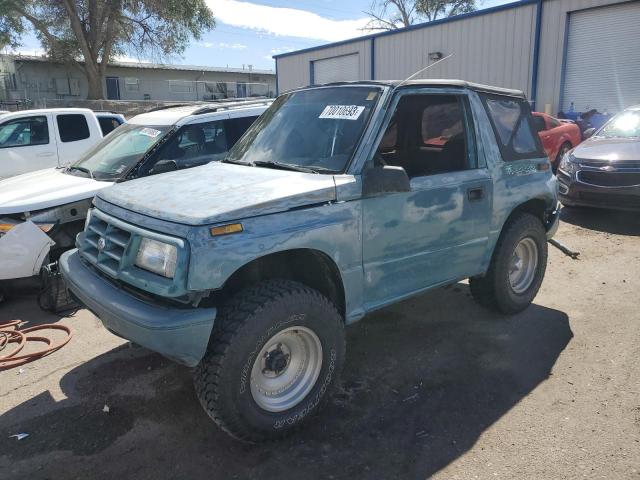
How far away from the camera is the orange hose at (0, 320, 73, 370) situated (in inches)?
161

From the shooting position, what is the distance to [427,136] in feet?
15.6

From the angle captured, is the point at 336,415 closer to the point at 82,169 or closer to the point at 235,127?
the point at 235,127

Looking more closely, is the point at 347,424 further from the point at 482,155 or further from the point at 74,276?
the point at 482,155

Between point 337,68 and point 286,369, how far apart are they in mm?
21594

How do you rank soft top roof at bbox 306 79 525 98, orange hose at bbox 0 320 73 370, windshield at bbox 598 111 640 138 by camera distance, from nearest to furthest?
soft top roof at bbox 306 79 525 98, orange hose at bbox 0 320 73 370, windshield at bbox 598 111 640 138

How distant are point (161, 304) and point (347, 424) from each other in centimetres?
137

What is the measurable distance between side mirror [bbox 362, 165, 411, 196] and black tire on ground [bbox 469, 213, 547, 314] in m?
1.63

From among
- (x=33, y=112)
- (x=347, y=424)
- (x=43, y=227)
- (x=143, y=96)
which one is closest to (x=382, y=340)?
(x=347, y=424)

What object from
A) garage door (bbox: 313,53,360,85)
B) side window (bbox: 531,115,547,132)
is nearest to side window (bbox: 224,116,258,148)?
side window (bbox: 531,115,547,132)

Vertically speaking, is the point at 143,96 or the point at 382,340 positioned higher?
the point at 143,96

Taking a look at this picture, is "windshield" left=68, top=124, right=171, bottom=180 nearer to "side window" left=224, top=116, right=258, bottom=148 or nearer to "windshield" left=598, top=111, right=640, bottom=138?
"side window" left=224, top=116, right=258, bottom=148

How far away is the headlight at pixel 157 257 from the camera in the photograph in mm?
2662

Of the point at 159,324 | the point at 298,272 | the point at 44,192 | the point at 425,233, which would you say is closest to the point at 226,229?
the point at 159,324

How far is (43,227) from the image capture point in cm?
512
